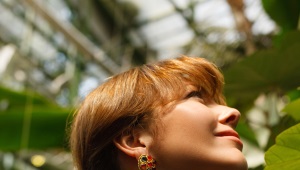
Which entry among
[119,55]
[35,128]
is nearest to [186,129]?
[35,128]

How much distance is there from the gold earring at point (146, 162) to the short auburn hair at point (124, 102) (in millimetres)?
61

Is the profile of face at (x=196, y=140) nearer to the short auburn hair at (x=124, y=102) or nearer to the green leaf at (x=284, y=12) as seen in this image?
the short auburn hair at (x=124, y=102)

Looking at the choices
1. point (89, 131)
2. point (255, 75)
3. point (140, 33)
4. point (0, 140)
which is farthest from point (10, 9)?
point (89, 131)

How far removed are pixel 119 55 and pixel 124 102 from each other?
395 centimetres

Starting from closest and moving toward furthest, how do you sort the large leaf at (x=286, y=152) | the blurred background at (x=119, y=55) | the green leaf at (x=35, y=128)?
the large leaf at (x=286, y=152) < the blurred background at (x=119, y=55) < the green leaf at (x=35, y=128)

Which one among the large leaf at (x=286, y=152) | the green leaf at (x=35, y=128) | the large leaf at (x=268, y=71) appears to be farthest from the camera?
the green leaf at (x=35, y=128)

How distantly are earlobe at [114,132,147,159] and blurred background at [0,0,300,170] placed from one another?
22 centimetres

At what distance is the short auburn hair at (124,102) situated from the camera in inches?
34.3

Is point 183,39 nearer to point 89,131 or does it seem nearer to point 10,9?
point 10,9

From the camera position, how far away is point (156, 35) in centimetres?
521

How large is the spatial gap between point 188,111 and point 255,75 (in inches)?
18.6

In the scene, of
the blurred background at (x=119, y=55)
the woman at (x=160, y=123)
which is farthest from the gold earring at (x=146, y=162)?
the blurred background at (x=119, y=55)

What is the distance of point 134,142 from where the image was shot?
0.86 meters

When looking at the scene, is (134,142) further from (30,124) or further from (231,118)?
(30,124)
